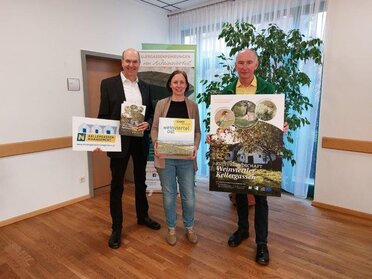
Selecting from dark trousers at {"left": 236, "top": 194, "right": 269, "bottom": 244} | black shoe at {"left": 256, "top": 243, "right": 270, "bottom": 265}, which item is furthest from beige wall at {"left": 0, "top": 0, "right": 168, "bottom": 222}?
black shoe at {"left": 256, "top": 243, "right": 270, "bottom": 265}

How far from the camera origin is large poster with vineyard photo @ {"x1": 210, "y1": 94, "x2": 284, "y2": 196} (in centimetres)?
184

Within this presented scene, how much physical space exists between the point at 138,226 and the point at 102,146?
3.30 feet

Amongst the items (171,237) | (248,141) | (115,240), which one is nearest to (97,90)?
(115,240)

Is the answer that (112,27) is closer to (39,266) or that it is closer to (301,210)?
(39,266)

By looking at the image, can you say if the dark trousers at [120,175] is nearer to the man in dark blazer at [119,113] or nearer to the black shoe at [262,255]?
the man in dark blazer at [119,113]

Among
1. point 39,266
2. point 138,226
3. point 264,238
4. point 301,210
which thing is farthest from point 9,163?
point 301,210

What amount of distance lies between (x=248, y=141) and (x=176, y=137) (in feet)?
1.79

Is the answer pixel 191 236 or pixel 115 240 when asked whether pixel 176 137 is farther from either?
pixel 115 240

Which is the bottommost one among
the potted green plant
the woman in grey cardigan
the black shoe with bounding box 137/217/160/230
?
the black shoe with bounding box 137/217/160/230

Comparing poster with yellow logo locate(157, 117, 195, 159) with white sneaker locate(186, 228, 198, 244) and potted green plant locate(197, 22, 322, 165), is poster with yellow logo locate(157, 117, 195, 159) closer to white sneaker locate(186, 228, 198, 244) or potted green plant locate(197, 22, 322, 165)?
Result: white sneaker locate(186, 228, 198, 244)

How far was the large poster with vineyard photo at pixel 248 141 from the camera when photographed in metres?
1.84

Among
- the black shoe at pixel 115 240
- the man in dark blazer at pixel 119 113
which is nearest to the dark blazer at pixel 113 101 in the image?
the man in dark blazer at pixel 119 113

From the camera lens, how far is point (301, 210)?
10.0ft

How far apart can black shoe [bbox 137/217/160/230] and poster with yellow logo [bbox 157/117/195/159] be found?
0.94 m
